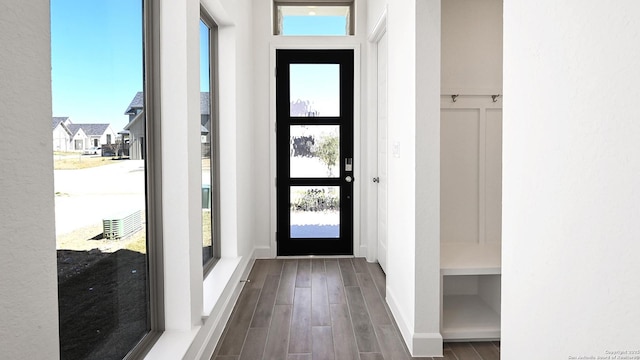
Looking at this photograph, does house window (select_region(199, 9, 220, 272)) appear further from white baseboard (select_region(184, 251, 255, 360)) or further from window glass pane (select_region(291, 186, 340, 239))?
window glass pane (select_region(291, 186, 340, 239))

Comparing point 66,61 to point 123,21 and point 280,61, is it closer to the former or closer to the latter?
point 123,21

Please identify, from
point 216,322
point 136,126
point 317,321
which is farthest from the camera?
point 317,321

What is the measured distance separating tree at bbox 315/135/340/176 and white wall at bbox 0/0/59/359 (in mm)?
3627

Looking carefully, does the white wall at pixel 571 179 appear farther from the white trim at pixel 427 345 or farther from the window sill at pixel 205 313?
the window sill at pixel 205 313

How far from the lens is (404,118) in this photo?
2.65 meters

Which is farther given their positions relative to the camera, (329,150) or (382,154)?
(329,150)

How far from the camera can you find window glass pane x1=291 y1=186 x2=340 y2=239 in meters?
4.61

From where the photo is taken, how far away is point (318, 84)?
14.9 feet

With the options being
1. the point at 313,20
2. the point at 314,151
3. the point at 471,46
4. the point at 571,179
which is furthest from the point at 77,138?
the point at 313,20

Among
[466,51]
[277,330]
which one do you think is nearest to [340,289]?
[277,330]

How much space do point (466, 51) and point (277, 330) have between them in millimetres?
2371

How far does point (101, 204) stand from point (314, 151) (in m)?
3.08

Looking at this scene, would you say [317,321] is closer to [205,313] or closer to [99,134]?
[205,313]

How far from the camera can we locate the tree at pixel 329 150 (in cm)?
459
